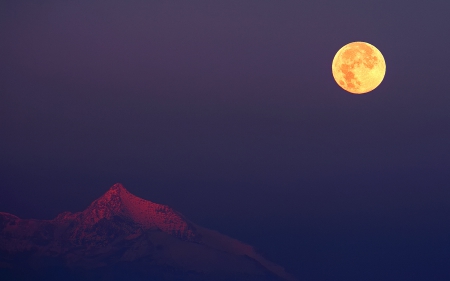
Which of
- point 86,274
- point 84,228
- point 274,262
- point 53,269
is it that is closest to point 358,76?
point 274,262

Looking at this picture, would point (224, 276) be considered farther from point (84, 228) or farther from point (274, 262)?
point (84, 228)

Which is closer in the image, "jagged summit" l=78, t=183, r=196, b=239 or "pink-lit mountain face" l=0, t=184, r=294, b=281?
"pink-lit mountain face" l=0, t=184, r=294, b=281

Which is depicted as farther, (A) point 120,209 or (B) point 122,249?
(A) point 120,209

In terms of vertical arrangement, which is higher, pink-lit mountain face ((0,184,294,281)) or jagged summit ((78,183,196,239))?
jagged summit ((78,183,196,239))

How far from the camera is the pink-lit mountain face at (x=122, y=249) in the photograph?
48.3m

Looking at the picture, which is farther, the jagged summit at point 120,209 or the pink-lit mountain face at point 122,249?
the jagged summit at point 120,209

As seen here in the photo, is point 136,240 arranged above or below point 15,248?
above

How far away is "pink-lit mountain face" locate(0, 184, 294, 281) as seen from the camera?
48312mm

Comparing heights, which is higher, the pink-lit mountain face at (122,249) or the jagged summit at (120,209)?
the jagged summit at (120,209)

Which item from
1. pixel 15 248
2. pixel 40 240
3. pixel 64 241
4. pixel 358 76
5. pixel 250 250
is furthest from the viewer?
pixel 64 241

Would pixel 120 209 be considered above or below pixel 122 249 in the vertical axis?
above

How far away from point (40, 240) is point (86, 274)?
982 cm

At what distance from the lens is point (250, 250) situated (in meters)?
41.9

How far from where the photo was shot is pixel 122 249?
58.7 metres
